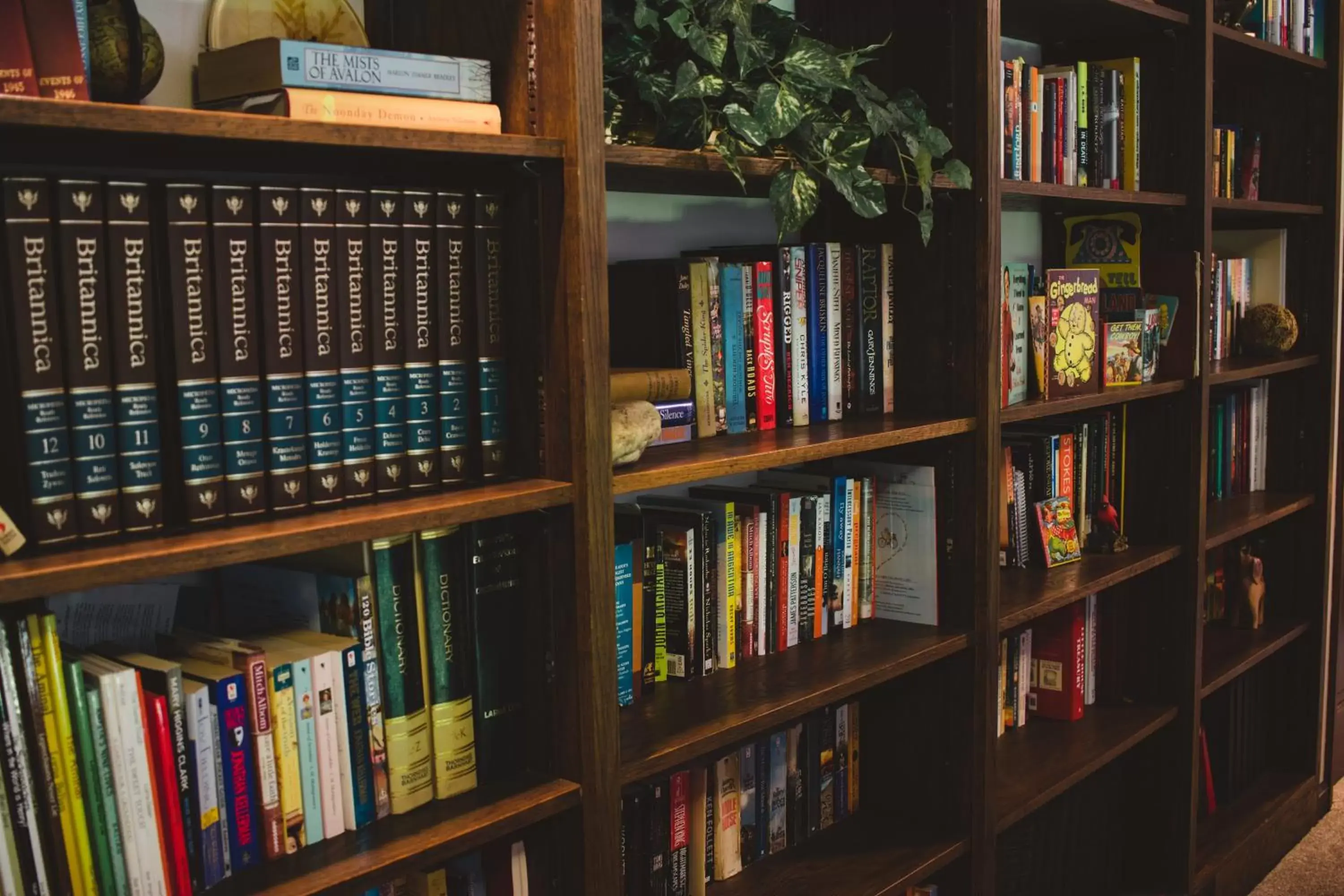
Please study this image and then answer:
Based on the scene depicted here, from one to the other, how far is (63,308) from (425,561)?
428mm

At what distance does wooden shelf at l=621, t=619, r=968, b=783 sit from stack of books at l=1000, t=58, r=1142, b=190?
2.66 ft

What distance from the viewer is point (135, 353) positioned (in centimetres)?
104

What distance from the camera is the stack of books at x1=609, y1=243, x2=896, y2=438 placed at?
1616mm

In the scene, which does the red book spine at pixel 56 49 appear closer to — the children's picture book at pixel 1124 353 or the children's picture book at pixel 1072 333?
the children's picture book at pixel 1072 333

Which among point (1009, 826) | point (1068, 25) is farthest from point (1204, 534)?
point (1068, 25)

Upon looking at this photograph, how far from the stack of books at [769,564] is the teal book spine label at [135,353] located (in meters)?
0.61

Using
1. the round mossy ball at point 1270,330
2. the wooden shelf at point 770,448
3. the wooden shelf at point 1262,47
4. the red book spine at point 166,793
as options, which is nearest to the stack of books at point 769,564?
the wooden shelf at point 770,448

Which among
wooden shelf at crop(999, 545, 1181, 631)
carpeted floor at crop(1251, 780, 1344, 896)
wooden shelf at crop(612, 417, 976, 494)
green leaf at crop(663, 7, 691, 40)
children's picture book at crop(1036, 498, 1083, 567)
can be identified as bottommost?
carpeted floor at crop(1251, 780, 1344, 896)

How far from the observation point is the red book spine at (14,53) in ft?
3.22

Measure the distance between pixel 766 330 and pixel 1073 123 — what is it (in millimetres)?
970

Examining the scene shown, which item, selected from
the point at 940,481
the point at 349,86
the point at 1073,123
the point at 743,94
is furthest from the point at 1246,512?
the point at 349,86

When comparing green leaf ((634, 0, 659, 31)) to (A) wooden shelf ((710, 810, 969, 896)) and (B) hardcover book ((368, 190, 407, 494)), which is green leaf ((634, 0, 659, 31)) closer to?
(B) hardcover book ((368, 190, 407, 494))

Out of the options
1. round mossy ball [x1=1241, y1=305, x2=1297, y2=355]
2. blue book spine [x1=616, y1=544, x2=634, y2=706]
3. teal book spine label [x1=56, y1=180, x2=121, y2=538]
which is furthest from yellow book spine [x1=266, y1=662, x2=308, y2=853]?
round mossy ball [x1=1241, y1=305, x2=1297, y2=355]

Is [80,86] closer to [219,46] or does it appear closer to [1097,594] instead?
[219,46]
